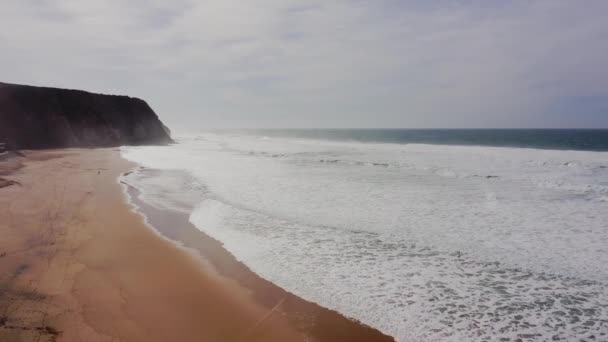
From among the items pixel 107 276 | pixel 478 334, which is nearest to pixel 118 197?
pixel 107 276

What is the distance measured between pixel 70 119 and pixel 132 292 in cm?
4290

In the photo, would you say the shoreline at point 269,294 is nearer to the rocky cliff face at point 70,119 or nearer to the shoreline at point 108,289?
the shoreline at point 108,289

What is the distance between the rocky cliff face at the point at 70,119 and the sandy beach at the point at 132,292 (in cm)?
3049

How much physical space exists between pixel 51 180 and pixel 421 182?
583 inches

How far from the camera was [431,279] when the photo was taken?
565 centimetres

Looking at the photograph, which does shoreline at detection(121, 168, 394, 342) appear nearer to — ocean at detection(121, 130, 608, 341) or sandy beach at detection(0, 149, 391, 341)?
sandy beach at detection(0, 149, 391, 341)

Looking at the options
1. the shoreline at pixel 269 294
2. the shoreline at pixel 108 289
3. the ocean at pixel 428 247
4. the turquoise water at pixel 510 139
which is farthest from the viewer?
the turquoise water at pixel 510 139

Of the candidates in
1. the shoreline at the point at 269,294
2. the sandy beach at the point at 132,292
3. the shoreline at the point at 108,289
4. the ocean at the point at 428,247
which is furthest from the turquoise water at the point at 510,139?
the shoreline at the point at 108,289

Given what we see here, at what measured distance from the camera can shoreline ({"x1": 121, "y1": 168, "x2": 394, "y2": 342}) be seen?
13.9 ft

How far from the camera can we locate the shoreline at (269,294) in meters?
4.23

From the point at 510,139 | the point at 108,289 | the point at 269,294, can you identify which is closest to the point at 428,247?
the point at 269,294

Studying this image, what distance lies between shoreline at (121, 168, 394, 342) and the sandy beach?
1cm

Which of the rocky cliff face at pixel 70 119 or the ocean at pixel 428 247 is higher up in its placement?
the rocky cliff face at pixel 70 119

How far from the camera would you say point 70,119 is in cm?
3984
